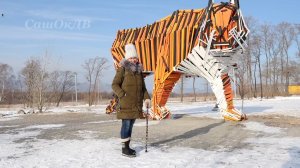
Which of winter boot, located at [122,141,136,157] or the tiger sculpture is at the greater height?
the tiger sculpture

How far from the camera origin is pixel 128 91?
6.29 meters

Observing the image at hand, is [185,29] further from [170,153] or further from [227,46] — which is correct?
[170,153]

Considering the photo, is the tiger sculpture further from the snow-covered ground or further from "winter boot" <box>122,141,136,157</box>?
"winter boot" <box>122,141,136,157</box>

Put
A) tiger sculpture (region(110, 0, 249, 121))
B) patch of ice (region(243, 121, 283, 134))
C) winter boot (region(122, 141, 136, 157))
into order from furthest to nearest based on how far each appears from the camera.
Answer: tiger sculpture (region(110, 0, 249, 121))
patch of ice (region(243, 121, 283, 134))
winter boot (region(122, 141, 136, 157))

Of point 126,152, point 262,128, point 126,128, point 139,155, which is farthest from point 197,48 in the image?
point 126,152

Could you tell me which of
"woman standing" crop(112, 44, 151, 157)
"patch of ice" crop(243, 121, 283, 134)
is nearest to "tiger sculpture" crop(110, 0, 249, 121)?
"patch of ice" crop(243, 121, 283, 134)

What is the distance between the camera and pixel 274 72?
53781 millimetres

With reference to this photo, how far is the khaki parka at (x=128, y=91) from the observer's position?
6.21 metres

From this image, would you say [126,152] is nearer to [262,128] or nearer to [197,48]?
[262,128]

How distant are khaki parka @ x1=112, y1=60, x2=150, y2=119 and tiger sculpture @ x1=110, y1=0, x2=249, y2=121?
195 inches

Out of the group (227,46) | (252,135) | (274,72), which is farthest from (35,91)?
(274,72)

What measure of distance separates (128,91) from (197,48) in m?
5.45

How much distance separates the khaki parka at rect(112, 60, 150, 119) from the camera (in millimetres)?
6207

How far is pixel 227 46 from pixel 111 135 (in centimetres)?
437
